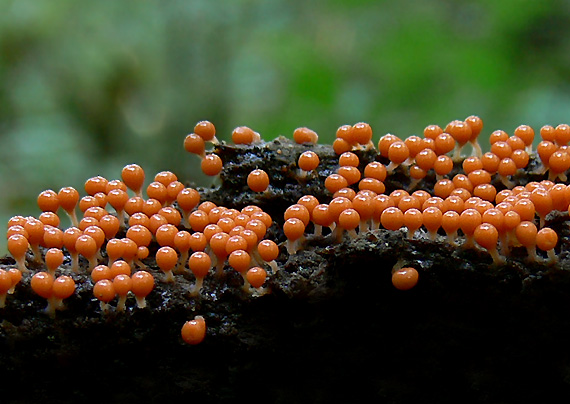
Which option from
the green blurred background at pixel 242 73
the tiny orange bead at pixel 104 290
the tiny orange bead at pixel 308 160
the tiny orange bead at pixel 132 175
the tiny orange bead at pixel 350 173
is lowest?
the tiny orange bead at pixel 104 290

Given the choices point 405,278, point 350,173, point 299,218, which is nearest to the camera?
point 405,278

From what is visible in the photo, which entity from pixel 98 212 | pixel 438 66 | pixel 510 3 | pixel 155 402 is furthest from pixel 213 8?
pixel 155 402

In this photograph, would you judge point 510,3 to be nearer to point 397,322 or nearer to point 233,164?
point 233,164

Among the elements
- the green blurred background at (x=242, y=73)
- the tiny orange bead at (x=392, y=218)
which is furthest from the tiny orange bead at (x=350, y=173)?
the green blurred background at (x=242, y=73)

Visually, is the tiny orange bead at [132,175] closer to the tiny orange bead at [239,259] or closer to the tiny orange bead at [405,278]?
the tiny orange bead at [239,259]

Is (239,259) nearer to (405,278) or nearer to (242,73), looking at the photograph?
(405,278)

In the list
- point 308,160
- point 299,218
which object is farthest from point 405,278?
point 308,160

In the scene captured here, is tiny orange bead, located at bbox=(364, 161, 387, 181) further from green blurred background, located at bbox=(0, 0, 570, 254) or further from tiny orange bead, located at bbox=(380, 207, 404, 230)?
green blurred background, located at bbox=(0, 0, 570, 254)
